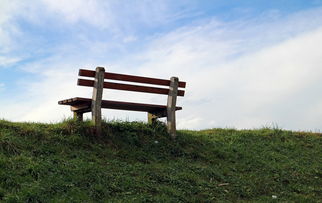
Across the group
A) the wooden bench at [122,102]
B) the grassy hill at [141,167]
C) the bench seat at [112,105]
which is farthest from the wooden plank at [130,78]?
the grassy hill at [141,167]

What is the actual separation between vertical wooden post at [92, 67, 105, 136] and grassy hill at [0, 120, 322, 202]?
20 centimetres

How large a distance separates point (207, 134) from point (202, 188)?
17.5 feet

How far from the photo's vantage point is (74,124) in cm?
1022

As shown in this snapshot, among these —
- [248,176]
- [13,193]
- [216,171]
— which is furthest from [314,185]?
[13,193]

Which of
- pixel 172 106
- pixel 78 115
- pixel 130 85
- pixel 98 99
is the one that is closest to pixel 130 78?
pixel 130 85

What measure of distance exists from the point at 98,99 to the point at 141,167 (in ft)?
7.55

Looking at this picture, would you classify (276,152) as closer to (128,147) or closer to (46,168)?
(128,147)

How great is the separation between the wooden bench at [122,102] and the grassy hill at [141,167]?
0.38 m

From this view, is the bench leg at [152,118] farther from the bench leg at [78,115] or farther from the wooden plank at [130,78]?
the bench leg at [78,115]

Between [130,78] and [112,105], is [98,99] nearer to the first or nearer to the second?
[112,105]

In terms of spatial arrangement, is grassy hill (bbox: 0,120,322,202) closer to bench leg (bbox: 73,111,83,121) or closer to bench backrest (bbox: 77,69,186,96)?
bench leg (bbox: 73,111,83,121)

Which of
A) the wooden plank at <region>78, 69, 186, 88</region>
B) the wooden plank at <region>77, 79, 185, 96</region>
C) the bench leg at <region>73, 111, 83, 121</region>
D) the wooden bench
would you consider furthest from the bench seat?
the wooden plank at <region>78, 69, 186, 88</region>

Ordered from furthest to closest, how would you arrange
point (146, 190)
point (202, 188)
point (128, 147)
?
point (128, 147)
point (202, 188)
point (146, 190)

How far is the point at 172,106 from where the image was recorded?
460 inches
